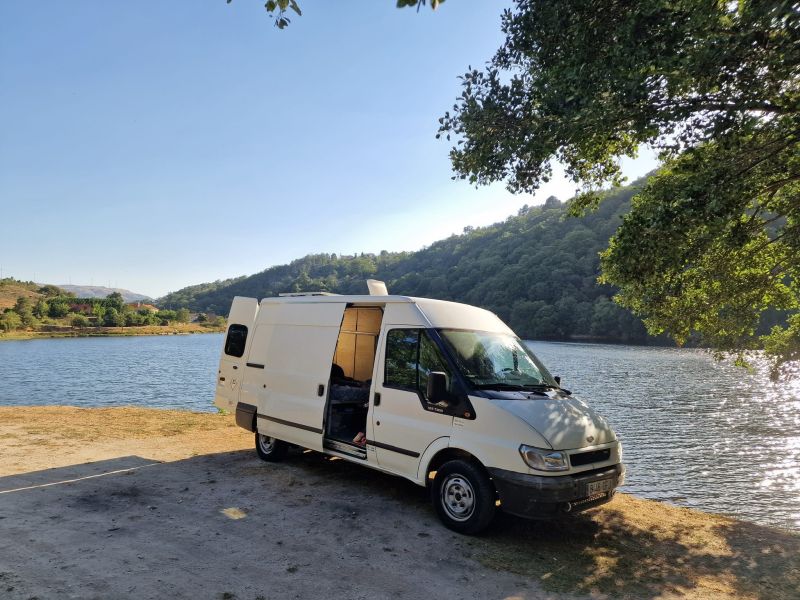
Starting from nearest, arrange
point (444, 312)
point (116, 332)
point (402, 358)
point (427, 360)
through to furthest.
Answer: point (427, 360)
point (402, 358)
point (444, 312)
point (116, 332)

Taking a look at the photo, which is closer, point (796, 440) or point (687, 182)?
point (687, 182)

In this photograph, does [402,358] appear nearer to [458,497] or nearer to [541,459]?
[458,497]

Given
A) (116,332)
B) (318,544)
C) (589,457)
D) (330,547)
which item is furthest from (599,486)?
(116,332)

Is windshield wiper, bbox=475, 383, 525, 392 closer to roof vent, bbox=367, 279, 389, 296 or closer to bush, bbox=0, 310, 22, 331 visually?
roof vent, bbox=367, 279, 389, 296

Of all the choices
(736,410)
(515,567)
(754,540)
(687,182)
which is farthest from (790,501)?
(736,410)

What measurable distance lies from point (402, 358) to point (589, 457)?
253 cm

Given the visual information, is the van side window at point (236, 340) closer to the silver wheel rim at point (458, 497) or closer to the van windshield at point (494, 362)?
the van windshield at point (494, 362)

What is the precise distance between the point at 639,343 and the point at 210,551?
79289 millimetres

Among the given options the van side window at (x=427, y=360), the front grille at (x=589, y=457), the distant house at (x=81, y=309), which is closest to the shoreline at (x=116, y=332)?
the distant house at (x=81, y=309)

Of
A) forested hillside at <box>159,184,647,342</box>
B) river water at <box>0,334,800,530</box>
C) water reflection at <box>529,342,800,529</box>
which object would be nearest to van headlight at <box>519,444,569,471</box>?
water reflection at <box>529,342,800,529</box>

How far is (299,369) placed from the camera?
798 centimetres

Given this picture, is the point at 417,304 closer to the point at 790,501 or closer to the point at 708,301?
the point at 708,301

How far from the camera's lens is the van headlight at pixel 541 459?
5211 millimetres

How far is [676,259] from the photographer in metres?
7.82
